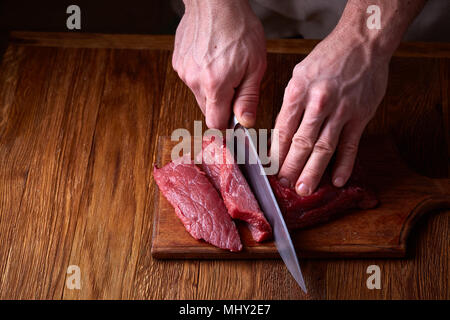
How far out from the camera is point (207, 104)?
2369mm

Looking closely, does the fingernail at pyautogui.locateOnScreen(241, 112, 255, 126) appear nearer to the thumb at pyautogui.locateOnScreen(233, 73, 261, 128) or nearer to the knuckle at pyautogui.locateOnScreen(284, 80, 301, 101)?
the thumb at pyautogui.locateOnScreen(233, 73, 261, 128)

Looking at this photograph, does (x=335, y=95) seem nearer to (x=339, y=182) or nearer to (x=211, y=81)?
(x=339, y=182)

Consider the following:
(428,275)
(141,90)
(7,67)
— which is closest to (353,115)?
(428,275)

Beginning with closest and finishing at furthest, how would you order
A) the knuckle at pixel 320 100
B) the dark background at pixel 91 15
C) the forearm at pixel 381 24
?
1. the knuckle at pixel 320 100
2. the forearm at pixel 381 24
3. the dark background at pixel 91 15

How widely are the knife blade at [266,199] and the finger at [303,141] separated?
0.11m

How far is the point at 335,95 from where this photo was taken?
7.30ft

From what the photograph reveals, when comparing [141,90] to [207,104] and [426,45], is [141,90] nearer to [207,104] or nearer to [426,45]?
[207,104]

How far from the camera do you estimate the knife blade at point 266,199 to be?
2246 mm

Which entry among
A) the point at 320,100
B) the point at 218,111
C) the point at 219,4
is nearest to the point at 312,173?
the point at 320,100

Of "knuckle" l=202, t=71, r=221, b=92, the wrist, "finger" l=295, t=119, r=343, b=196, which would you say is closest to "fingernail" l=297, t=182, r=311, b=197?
"finger" l=295, t=119, r=343, b=196

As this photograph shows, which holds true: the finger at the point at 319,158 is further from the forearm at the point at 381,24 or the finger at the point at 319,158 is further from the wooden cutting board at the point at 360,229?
the forearm at the point at 381,24

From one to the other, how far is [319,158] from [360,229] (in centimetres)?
39

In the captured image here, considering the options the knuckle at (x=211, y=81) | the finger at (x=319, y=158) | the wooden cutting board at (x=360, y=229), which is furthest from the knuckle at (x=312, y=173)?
the knuckle at (x=211, y=81)

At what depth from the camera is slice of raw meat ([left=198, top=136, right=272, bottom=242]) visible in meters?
2.34
